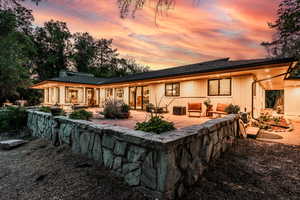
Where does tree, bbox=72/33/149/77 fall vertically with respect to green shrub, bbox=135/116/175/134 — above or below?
above

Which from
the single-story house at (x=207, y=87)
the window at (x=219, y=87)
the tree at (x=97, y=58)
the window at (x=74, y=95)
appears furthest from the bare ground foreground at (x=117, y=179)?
the tree at (x=97, y=58)

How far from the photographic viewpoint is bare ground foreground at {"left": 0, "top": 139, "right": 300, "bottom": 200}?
2.00 m

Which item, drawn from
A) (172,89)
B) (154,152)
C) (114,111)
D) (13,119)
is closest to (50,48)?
(13,119)

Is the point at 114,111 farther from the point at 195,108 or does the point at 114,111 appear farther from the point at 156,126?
the point at 195,108

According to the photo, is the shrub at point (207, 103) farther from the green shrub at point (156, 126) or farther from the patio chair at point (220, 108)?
the green shrub at point (156, 126)

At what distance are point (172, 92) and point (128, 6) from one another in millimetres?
8489

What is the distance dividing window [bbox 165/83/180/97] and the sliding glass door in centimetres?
175

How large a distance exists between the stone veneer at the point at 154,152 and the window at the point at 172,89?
6.50 meters

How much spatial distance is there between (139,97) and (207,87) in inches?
221

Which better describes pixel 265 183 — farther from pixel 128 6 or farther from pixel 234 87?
pixel 234 87

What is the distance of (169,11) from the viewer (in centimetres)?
195

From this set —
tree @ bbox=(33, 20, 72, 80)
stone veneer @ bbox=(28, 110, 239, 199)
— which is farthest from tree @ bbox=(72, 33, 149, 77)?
stone veneer @ bbox=(28, 110, 239, 199)

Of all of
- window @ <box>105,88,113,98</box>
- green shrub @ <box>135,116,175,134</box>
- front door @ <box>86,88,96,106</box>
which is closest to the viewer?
green shrub @ <box>135,116,175,134</box>

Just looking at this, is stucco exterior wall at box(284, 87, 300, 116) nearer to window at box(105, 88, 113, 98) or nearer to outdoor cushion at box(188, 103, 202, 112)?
outdoor cushion at box(188, 103, 202, 112)
